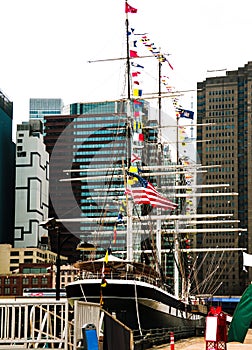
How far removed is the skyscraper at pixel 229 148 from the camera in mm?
155625

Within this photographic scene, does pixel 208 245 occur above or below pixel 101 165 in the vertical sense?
below

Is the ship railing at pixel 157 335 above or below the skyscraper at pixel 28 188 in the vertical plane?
below

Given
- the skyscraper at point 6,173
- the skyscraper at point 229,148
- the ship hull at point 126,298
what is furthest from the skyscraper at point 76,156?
the ship hull at point 126,298

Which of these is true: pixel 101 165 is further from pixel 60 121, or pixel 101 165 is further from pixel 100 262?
pixel 100 262

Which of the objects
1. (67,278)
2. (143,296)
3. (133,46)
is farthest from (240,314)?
(67,278)

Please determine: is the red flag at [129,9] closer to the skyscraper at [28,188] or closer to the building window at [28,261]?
the building window at [28,261]

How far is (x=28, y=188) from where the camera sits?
156m

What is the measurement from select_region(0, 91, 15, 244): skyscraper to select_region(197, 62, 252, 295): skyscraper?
128ft

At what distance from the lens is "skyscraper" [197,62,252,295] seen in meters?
156

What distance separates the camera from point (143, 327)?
140 feet

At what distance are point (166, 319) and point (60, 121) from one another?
130 metres

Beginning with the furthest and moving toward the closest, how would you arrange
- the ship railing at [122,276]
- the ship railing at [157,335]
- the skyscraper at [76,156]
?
the skyscraper at [76,156] < the ship railing at [122,276] < the ship railing at [157,335]

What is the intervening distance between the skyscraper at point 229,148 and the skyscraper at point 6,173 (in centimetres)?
3892

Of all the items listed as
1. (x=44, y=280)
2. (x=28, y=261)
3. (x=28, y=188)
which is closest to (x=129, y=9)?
(x=44, y=280)
